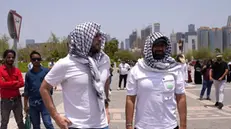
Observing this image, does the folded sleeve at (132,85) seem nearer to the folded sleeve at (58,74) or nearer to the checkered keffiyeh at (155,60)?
the checkered keffiyeh at (155,60)

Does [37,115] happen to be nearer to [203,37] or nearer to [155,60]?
[155,60]

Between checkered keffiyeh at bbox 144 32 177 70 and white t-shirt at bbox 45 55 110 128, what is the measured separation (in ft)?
2.26

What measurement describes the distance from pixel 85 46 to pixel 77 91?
0.40 meters

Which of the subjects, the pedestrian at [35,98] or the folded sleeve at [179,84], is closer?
the folded sleeve at [179,84]

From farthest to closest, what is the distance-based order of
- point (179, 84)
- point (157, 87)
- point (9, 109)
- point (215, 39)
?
point (215, 39)
point (9, 109)
point (179, 84)
point (157, 87)

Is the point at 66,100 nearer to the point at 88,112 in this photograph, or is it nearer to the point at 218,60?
the point at 88,112

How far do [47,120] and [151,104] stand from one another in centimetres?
241

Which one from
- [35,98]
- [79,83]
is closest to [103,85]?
[79,83]

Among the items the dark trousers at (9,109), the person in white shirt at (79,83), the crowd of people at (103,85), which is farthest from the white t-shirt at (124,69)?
the person in white shirt at (79,83)

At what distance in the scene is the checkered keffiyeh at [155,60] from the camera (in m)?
3.19

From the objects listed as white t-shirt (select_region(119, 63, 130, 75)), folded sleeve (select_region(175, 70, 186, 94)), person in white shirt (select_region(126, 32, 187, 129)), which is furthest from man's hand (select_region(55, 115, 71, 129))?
white t-shirt (select_region(119, 63, 130, 75))

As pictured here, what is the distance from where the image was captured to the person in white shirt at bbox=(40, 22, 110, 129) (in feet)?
9.27

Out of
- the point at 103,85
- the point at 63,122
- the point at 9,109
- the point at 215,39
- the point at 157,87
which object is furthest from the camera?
the point at 215,39

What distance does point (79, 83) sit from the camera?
9.27 ft
